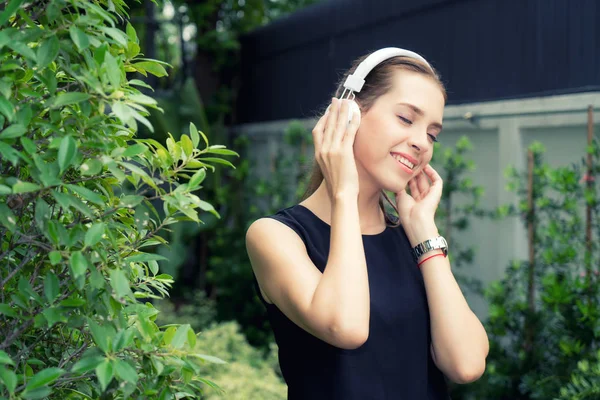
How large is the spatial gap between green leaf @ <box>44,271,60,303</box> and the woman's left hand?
1.16 metres

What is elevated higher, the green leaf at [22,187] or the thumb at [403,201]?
the green leaf at [22,187]

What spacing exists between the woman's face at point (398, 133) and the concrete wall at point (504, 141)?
2623 mm

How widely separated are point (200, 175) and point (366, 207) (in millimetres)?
897

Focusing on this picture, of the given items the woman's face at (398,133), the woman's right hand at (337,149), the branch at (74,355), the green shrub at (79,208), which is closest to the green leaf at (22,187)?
the green shrub at (79,208)

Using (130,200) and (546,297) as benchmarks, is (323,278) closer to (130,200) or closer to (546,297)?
(130,200)

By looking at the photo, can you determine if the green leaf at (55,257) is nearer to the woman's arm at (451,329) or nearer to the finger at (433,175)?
the woman's arm at (451,329)

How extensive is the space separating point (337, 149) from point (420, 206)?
0.44 meters

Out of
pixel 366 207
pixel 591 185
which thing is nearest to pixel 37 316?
pixel 366 207

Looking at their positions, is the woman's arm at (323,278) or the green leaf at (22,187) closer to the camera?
the green leaf at (22,187)

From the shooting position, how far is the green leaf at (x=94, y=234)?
124cm

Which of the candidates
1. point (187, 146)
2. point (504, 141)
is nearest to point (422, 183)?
point (187, 146)

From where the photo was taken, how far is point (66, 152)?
1223mm

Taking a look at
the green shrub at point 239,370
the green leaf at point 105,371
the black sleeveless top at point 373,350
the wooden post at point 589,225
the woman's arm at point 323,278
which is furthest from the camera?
the green shrub at point 239,370

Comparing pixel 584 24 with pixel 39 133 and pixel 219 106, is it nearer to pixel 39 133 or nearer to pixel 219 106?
pixel 39 133
